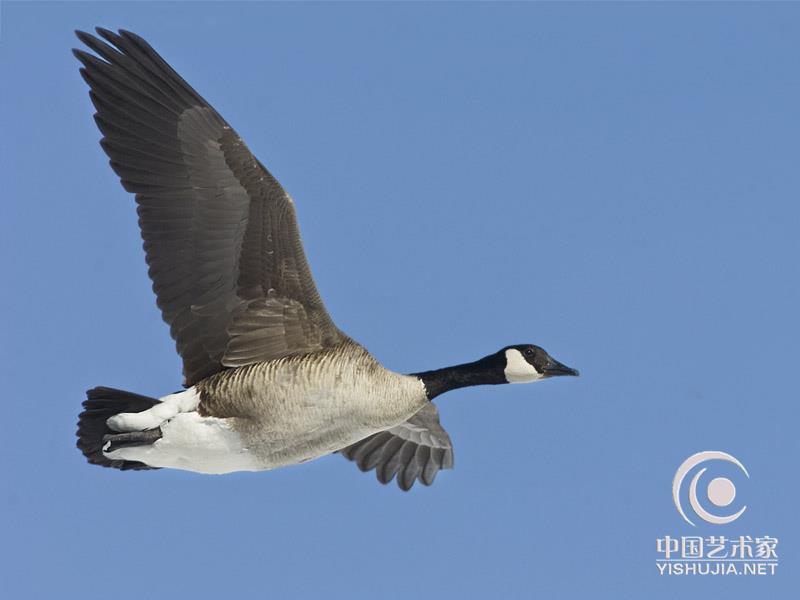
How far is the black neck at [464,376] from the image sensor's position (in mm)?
11188

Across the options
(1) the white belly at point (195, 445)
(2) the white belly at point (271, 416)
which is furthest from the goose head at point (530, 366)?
(1) the white belly at point (195, 445)

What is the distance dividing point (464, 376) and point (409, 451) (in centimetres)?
189

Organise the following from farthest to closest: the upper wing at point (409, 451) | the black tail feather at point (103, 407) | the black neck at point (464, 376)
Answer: the upper wing at point (409, 451) → the black neck at point (464, 376) → the black tail feather at point (103, 407)

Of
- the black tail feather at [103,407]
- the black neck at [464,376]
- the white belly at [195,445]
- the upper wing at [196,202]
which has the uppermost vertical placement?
the upper wing at [196,202]

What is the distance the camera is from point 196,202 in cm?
1055

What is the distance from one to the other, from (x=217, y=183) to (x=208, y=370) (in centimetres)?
167

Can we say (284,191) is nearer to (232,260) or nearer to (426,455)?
(232,260)

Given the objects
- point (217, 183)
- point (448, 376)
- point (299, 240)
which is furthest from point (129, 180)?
point (448, 376)

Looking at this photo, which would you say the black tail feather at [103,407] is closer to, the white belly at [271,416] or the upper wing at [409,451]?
the white belly at [271,416]

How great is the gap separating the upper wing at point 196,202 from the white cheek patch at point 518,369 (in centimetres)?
183

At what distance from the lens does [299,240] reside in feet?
34.5

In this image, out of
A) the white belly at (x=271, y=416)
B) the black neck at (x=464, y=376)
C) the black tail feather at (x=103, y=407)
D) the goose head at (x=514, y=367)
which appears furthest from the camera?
Result: the goose head at (x=514, y=367)

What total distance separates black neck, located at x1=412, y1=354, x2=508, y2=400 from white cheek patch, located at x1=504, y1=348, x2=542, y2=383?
0.06m

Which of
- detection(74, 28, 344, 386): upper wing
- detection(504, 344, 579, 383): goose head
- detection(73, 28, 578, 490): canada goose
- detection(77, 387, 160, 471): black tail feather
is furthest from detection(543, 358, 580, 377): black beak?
detection(77, 387, 160, 471): black tail feather
